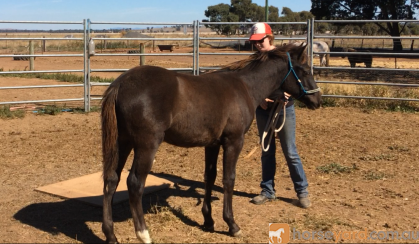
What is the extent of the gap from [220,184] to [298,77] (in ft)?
6.02

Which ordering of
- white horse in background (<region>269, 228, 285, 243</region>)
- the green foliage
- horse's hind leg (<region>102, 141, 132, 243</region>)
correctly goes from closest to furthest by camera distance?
horse's hind leg (<region>102, 141, 132, 243</region>), white horse in background (<region>269, 228, 285, 243</region>), the green foliage

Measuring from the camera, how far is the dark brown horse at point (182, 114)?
3.71 meters

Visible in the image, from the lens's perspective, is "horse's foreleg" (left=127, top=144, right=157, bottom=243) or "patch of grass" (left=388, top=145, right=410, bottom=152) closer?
"horse's foreleg" (left=127, top=144, right=157, bottom=243)

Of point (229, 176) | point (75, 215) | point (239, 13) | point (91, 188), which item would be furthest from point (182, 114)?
point (239, 13)

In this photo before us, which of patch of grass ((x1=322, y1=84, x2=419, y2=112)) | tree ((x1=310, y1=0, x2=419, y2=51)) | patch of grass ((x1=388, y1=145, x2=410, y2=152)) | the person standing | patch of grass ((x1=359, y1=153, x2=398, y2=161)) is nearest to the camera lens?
the person standing

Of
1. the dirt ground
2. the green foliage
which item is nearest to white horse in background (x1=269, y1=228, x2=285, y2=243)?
the dirt ground

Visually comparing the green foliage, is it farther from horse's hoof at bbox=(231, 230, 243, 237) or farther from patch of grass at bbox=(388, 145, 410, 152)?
horse's hoof at bbox=(231, 230, 243, 237)

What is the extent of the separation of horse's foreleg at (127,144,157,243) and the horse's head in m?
1.70

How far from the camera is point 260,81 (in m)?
4.61

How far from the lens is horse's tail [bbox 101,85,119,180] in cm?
368

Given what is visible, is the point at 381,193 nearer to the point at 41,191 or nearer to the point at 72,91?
the point at 41,191

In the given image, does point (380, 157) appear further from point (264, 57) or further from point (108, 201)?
point (108, 201)

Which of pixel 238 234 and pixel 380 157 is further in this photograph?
pixel 380 157

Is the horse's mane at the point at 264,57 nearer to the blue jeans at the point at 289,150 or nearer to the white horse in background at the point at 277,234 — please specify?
the blue jeans at the point at 289,150
